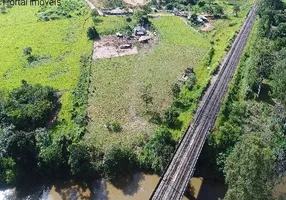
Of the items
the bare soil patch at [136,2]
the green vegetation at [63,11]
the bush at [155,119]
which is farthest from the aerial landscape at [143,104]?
the bare soil patch at [136,2]

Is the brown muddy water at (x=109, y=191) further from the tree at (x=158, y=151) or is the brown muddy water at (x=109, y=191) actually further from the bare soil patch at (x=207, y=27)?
the bare soil patch at (x=207, y=27)

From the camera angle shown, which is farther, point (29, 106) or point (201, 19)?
point (201, 19)

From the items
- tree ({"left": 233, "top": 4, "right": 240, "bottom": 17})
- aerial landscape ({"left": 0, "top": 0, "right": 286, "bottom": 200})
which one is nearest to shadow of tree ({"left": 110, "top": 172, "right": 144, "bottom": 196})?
aerial landscape ({"left": 0, "top": 0, "right": 286, "bottom": 200})

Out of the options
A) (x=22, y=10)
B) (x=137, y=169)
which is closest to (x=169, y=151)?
(x=137, y=169)

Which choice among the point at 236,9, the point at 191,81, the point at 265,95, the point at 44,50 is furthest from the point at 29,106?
the point at 236,9

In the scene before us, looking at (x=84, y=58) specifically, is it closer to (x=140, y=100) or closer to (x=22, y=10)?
(x=140, y=100)

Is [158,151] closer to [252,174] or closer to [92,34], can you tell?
[252,174]
